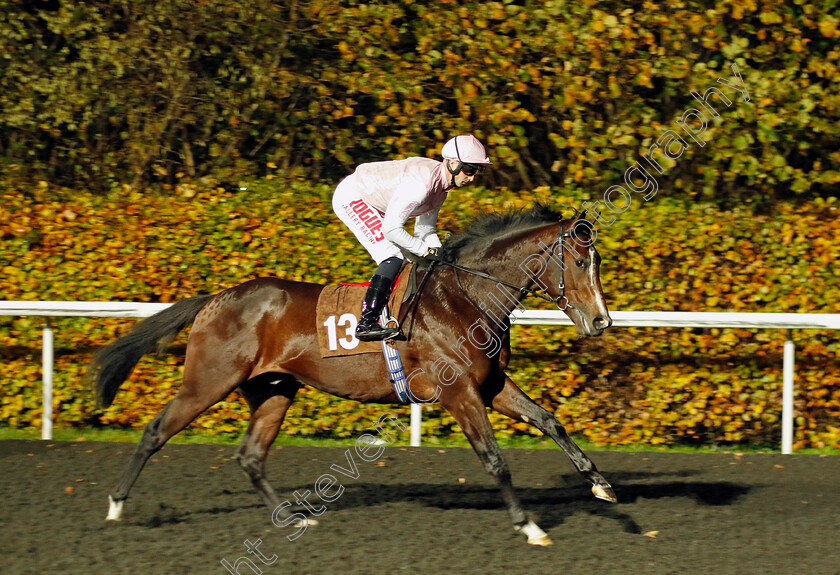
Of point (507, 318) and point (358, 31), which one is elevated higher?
point (358, 31)

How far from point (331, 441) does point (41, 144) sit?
4935 millimetres

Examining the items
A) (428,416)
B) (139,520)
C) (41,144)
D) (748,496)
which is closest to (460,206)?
(428,416)

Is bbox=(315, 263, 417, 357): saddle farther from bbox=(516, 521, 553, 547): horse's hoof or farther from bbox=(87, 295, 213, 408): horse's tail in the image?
bbox=(516, 521, 553, 547): horse's hoof

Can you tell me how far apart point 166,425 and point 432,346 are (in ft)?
4.63

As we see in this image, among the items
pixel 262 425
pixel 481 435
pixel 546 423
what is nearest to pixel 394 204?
pixel 481 435

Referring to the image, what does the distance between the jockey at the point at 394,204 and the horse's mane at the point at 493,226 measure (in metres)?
0.14

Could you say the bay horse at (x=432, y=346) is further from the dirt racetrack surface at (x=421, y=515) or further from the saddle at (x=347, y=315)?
the dirt racetrack surface at (x=421, y=515)

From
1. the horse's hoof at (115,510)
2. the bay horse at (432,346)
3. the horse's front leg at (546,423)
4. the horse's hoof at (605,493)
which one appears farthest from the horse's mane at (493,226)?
the horse's hoof at (115,510)

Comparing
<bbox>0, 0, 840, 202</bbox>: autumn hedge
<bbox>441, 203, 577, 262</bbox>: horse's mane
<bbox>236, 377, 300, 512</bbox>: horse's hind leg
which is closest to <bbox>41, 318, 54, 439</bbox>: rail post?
<bbox>0, 0, 840, 202</bbox>: autumn hedge

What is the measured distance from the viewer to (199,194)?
7.05 m

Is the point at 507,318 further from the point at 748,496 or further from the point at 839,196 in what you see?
the point at 839,196

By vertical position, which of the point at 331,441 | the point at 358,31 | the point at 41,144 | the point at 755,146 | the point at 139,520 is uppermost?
the point at 358,31

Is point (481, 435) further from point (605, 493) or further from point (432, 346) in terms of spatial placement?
point (605, 493)

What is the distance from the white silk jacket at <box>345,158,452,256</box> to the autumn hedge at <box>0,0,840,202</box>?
10.7 ft
